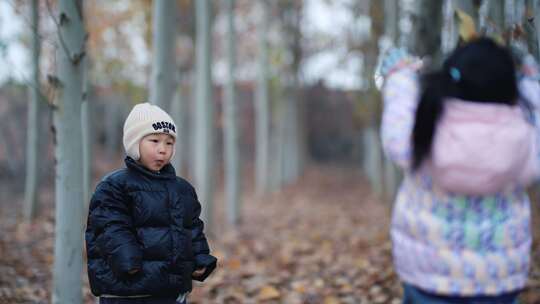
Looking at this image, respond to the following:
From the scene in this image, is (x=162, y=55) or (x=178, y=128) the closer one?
(x=162, y=55)

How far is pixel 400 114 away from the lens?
6.72 feet

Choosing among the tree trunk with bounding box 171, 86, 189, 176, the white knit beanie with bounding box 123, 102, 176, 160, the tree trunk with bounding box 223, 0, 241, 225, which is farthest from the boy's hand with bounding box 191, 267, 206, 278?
the tree trunk with bounding box 223, 0, 241, 225

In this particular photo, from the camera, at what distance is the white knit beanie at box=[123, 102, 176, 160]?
255 cm

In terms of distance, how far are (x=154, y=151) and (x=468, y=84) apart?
4.97 feet

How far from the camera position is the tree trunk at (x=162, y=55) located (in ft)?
17.9

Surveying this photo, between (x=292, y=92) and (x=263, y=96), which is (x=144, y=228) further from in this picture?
(x=292, y=92)

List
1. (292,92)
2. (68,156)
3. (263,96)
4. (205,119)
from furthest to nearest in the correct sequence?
(292,92) < (263,96) < (205,119) < (68,156)

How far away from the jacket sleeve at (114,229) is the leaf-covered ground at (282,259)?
1997 mm

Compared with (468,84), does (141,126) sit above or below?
below

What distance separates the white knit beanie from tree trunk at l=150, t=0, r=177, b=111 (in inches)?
112

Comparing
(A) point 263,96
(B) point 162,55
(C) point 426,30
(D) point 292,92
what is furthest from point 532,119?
(D) point 292,92

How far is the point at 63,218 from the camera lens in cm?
362

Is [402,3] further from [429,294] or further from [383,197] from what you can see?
[429,294]

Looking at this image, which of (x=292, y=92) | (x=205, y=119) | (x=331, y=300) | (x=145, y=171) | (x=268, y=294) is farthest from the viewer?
(x=292, y=92)
